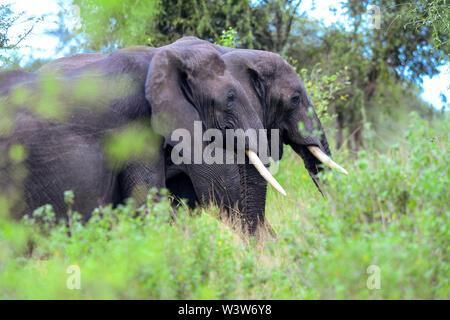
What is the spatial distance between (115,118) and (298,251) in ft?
6.04

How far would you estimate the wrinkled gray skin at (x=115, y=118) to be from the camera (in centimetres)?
519

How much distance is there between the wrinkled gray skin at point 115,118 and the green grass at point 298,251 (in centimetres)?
51

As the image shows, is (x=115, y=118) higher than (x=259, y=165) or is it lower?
higher

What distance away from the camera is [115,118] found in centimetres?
539

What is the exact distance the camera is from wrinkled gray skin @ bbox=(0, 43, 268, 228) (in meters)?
5.19

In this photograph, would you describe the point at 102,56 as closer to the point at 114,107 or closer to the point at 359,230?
the point at 114,107

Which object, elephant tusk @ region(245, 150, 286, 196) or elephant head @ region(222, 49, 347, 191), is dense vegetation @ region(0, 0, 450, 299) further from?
elephant head @ region(222, 49, 347, 191)

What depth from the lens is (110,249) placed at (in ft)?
13.4

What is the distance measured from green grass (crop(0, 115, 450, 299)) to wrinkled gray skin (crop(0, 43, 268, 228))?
507mm
